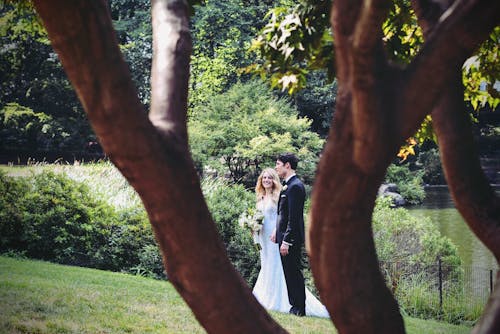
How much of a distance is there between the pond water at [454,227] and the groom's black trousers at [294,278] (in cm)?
754

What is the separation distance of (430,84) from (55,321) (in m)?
5.81

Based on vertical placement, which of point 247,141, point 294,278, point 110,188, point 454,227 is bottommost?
point 294,278

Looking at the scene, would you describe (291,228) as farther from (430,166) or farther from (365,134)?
(430,166)

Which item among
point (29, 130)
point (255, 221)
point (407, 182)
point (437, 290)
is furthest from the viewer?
point (29, 130)

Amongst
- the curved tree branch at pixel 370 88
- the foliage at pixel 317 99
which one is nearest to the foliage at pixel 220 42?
the foliage at pixel 317 99

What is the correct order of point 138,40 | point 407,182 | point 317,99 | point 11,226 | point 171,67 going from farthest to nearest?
point 138,40 → point 317,99 → point 407,182 → point 11,226 → point 171,67

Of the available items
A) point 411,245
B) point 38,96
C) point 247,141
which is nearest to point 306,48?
point 411,245

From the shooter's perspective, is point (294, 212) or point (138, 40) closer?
point (294, 212)

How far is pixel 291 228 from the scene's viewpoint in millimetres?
8516

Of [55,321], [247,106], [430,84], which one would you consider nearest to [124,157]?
[430,84]

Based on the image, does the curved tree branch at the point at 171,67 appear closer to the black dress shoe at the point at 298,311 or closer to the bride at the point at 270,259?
the black dress shoe at the point at 298,311

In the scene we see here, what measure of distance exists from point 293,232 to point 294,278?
0.67 metres

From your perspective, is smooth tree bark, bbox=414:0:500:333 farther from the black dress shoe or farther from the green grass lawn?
the black dress shoe

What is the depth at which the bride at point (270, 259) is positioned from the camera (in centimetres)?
938
